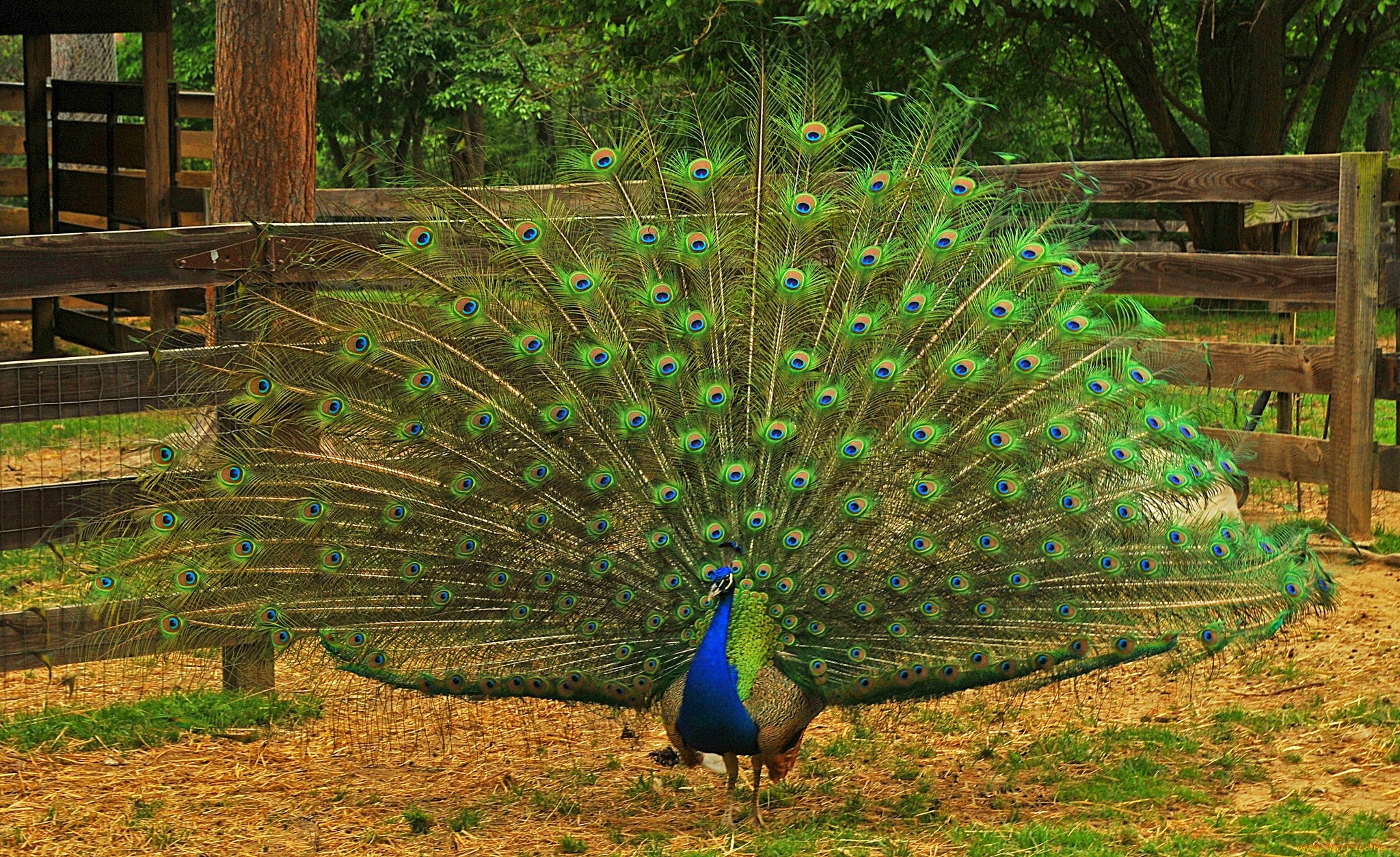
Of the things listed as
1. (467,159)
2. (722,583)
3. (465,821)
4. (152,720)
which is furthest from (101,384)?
(722,583)

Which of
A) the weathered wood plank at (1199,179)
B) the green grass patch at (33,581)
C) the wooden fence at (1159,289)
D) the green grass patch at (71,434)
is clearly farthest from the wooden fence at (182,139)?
the weathered wood plank at (1199,179)

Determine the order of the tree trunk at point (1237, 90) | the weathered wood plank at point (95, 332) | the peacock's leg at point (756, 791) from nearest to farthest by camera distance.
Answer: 1. the peacock's leg at point (756, 791)
2. the weathered wood plank at point (95, 332)
3. the tree trunk at point (1237, 90)

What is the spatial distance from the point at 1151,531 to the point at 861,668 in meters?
1.18

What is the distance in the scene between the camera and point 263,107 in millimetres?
7168

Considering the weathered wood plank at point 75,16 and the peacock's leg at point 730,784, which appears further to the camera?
the weathered wood plank at point 75,16

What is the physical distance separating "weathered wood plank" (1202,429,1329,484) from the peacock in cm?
279

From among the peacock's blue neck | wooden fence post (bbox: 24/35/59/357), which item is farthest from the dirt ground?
wooden fence post (bbox: 24/35/59/357)

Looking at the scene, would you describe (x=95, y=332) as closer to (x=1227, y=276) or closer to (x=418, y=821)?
(x=418, y=821)

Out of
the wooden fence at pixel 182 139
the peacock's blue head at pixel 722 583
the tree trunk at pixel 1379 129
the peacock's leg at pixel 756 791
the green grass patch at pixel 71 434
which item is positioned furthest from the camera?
the tree trunk at pixel 1379 129

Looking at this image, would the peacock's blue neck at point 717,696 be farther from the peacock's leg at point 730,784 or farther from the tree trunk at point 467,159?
the tree trunk at point 467,159

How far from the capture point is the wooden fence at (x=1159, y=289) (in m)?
5.63

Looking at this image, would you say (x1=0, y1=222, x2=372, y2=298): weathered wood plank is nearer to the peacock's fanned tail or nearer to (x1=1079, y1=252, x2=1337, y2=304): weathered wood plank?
the peacock's fanned tail

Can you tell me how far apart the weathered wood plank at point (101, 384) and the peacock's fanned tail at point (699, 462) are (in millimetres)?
321

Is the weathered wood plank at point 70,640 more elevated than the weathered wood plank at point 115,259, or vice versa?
the weathered wood plank at point 115,259
